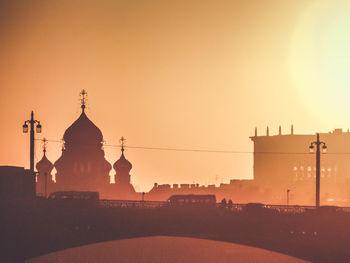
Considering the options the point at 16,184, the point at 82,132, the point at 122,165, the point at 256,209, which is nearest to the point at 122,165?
the point at 122,165

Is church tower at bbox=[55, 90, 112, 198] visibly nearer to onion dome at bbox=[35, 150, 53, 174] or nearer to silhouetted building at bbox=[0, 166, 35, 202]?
onion dome at bbox=[35, 150, 53, 174]

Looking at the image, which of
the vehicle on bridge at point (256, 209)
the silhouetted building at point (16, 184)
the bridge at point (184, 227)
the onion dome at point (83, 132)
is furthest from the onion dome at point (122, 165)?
the vehicle on bridge at point (256, 209)

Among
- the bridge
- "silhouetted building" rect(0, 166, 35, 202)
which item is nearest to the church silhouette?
"silhouetted building" rect(0, 166, 35, 202)

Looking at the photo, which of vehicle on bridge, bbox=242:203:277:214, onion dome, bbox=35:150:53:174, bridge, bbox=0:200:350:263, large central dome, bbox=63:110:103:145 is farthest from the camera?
onion dome, bbox=35:150:53:174

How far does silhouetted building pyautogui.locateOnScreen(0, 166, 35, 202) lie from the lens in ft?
243

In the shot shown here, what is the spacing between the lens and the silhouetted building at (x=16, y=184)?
7421 centimetres

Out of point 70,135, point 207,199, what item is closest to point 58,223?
point 207,199

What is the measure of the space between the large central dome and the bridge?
6351cm

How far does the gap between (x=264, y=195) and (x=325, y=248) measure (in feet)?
402

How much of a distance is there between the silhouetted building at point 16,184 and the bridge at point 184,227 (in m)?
1.31

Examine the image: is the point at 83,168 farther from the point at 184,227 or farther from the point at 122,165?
the point at 184,227

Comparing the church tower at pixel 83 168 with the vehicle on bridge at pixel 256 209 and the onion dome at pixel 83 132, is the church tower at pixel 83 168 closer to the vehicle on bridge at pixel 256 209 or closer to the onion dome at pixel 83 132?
the onion dome at pixel 83 132

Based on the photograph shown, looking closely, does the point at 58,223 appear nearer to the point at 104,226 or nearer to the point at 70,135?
the point at 104,226

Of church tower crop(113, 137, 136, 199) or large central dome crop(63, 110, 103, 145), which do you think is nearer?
large central dome crop(63, 110, 103, 145)
